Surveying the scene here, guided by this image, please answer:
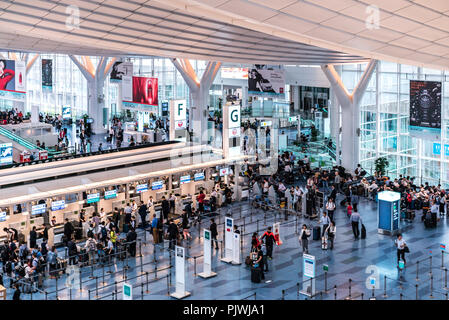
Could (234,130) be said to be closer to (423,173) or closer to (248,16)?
(423,173)

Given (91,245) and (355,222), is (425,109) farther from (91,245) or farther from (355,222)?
(91,245)

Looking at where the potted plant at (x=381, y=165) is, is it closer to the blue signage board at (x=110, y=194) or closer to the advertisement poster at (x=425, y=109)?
the advertisement poster at (x=425, y=109)

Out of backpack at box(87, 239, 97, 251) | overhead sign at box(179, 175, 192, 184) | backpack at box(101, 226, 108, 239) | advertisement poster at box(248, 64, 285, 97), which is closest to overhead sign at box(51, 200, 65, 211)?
backpack at box(101, 226, 108, 239)

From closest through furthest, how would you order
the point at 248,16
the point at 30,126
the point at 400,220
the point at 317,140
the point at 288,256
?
the point at 248,16 → the point at 288,256 → the point at 400,220 → the point at 30,126 → the point at 317,140

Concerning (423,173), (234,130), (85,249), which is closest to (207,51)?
(234,130)

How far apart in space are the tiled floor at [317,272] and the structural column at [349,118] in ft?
39.3

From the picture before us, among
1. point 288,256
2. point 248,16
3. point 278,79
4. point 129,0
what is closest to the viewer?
point 248,16

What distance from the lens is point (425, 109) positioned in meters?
29.3

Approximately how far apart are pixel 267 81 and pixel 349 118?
5.52 m

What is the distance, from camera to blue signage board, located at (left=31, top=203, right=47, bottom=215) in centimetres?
2141

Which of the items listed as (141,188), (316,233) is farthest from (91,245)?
(316,233)

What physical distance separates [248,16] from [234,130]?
1255 cm

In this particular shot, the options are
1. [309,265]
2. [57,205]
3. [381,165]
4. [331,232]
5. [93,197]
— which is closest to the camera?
[309,265]

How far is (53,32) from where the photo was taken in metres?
24.8
